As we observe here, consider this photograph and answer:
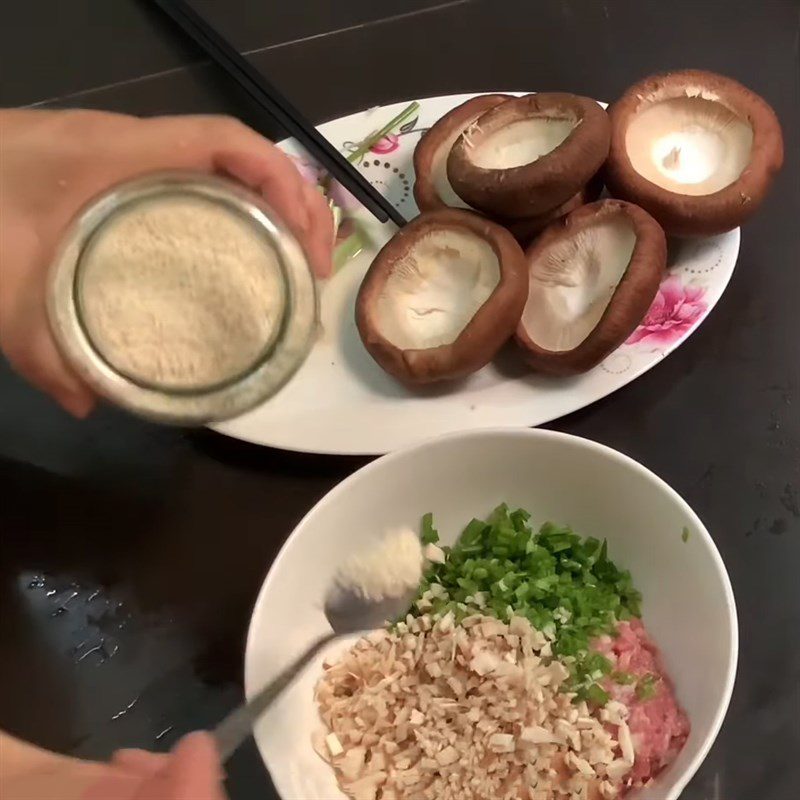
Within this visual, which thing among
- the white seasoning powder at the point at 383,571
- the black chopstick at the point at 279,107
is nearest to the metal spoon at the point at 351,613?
the white seasoning powder at the point at 383,571

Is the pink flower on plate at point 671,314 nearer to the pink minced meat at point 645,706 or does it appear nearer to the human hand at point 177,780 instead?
the pink minced meat at point 645,706

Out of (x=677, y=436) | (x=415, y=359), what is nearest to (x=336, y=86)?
(x=415, y=359)

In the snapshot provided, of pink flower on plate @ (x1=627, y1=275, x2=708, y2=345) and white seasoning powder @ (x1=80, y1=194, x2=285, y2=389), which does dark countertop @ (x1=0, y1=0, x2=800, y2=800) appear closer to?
pink flower on plate @ (x1=627, y1=275, x2=708, y2=345)

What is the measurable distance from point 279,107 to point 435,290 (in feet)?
0.77

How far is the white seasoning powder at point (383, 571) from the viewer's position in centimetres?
65

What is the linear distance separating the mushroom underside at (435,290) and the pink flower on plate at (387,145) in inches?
5.7

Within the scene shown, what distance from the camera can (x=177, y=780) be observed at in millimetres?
445

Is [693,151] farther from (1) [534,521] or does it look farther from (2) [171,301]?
(2) [171,301]

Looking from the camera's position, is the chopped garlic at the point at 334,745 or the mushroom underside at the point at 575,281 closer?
the chopped garlic at the point at 334,745

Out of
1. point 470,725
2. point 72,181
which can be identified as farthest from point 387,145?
point 470,725

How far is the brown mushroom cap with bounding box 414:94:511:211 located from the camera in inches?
30.5

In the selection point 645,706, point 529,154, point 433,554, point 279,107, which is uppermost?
point 279,107

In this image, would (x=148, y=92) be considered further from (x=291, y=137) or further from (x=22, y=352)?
(x=22, y=352)

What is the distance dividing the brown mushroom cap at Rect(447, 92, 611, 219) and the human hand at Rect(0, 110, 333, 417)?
12 cm
